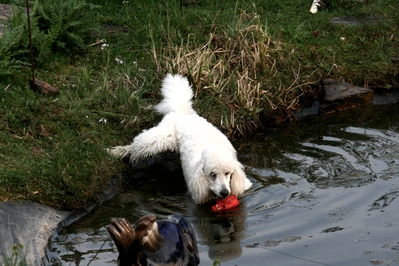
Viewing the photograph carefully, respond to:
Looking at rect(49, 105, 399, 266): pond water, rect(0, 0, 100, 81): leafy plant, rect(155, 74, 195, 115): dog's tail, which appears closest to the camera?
rect(49, 105, 399, 266): pond water

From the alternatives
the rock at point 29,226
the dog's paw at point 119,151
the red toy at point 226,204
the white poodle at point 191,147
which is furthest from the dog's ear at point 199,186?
the rock at point 29,226

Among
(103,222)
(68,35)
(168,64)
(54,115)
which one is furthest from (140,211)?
(68,35)

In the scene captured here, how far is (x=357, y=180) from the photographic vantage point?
6.61m

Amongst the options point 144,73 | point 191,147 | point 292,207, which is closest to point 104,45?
point 144,73

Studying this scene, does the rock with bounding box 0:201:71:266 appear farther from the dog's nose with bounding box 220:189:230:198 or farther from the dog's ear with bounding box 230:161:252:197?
the dog's ear with bounding box 230:161:252:197

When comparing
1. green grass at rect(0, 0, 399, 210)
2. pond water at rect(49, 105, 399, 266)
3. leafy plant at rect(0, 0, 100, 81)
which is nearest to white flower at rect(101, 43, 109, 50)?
green grass at rect(0, 0, 399, 210)

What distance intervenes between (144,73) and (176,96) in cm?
102

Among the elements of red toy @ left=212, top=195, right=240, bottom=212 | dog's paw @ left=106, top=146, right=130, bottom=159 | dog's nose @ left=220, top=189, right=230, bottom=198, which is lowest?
red toy @ left=212, top=195, right=240, bottom=212

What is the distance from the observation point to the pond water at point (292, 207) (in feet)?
17.3

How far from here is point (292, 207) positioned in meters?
6.11

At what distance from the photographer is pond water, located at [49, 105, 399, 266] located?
5.26 meters

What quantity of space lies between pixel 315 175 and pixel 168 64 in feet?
7.48

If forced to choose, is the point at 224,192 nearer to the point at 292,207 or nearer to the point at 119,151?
the point at 292,207

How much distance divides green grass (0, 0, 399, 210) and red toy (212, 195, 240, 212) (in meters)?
1.03
